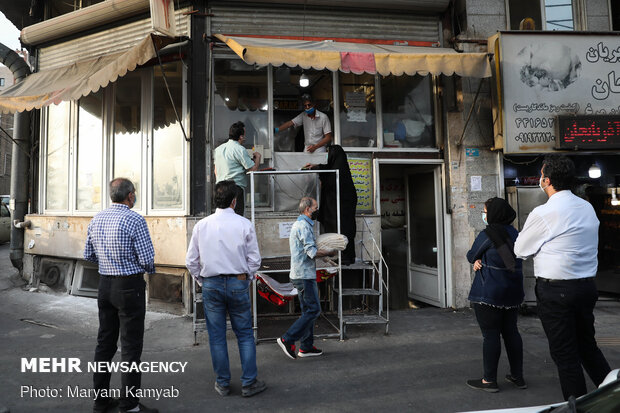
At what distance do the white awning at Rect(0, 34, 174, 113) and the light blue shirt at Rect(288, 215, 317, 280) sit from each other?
3.20 m

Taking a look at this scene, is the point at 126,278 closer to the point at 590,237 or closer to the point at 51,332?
the point at 51,332

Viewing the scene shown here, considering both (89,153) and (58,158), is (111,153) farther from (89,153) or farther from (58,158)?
(58,158)

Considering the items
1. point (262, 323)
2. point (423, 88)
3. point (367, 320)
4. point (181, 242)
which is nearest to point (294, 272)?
point (367, 320)

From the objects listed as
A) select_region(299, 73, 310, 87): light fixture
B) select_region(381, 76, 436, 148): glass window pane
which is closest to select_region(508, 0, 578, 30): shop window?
select_region(381, 76, 436, 148): glass window pane

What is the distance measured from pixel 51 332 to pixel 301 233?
12.4 feet

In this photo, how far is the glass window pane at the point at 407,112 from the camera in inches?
292

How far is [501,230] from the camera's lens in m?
4.06

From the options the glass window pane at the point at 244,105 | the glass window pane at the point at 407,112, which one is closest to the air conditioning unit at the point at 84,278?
the glass window pane at the point at 244,105

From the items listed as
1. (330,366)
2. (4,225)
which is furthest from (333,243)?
(4,225)

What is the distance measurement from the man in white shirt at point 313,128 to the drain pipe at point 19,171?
17.1ft

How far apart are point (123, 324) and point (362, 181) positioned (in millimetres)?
4552

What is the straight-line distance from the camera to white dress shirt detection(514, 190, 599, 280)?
323cm

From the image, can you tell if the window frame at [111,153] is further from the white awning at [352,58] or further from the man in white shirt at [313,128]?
the white awning at [352,58]

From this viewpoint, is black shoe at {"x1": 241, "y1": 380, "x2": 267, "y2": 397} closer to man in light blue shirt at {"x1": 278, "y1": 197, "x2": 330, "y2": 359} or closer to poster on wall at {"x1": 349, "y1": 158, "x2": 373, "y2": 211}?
man in light blue shirt at {"x1": 278, "y1": 197, "x2": 330, "y2": 359}
